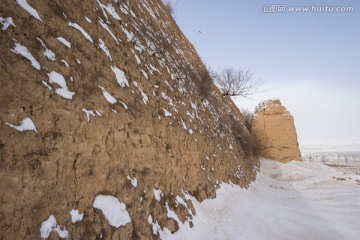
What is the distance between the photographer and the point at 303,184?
13.3 meters

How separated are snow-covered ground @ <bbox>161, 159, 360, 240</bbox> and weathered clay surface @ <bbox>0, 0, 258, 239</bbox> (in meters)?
0.43

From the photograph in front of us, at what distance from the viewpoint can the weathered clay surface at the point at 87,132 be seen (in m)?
2.41

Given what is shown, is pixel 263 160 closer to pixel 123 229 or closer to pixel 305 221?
pixel 305 221

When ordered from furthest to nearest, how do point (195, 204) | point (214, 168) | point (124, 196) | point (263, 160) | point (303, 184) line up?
point (263, 160), point (303, 184), point (214, 168), point (195, 204), point (124, 196)

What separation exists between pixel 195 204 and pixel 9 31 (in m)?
4.44

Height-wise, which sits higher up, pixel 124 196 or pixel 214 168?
pixel 214 168

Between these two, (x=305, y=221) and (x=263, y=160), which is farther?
(x=263, y=160)

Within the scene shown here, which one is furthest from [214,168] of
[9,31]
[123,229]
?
[9,31]

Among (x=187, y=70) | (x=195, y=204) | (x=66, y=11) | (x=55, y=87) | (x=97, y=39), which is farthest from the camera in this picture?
(x=187, y=70)

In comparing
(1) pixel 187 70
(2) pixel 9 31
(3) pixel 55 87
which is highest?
(1) pixel 187 70

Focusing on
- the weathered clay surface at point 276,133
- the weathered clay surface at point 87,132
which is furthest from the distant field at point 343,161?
the weathered clay surface at point 87,132

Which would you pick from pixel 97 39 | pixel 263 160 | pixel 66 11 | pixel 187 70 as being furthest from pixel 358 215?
pixel 263 160

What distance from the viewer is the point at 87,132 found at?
3.28m

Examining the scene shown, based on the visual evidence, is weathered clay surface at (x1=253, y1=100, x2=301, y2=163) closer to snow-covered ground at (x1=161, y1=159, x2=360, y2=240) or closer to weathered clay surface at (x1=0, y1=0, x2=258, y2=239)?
snow-covered ground at (x1=161, y1=159, x2=360, y2=240)
